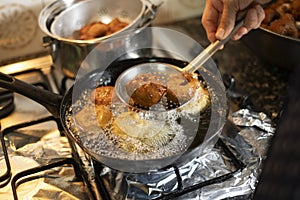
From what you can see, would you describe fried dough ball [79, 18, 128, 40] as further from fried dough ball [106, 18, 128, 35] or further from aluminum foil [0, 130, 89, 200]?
aluminum foil [0, 130, 89, 200]

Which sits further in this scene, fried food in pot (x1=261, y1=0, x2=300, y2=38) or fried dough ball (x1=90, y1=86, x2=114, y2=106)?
fried food in pot (x1=261, y1=0, x2=300, y2=38)

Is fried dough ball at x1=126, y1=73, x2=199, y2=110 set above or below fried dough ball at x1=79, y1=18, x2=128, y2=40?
below

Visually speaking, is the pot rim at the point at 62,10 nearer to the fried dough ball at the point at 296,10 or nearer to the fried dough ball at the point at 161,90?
the fried dough ball at the point at 161,90

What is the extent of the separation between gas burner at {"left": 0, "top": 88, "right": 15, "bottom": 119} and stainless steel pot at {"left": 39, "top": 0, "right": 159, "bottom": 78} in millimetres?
124

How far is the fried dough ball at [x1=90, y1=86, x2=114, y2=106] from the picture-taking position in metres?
0.79

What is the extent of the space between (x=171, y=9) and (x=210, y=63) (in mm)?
369

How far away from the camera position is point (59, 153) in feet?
2.73

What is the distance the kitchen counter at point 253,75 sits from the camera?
0.95 metres

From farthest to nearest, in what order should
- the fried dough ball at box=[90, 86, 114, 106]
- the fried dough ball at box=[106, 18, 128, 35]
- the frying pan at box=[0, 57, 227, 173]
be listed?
the fried dough ball at box=[106, 18, 128, 35]
the fried dough ball at box=[90, 86, 114, 106]
the frying pan at box=[0, 57, 227, 173]

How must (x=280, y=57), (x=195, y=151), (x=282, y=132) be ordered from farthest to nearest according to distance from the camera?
1. (x=280, y=57)
2. (x=195, y=151)
3. (x=282, y=132)

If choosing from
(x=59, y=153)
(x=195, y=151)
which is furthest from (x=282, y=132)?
Result: (x=59, y=153)

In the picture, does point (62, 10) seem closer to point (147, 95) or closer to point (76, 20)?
point (76, 20)

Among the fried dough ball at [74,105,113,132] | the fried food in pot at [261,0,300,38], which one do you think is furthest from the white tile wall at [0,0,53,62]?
the fried food in pot at [261,0,300,38]

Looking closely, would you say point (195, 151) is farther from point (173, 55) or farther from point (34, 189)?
point (173, 55)
